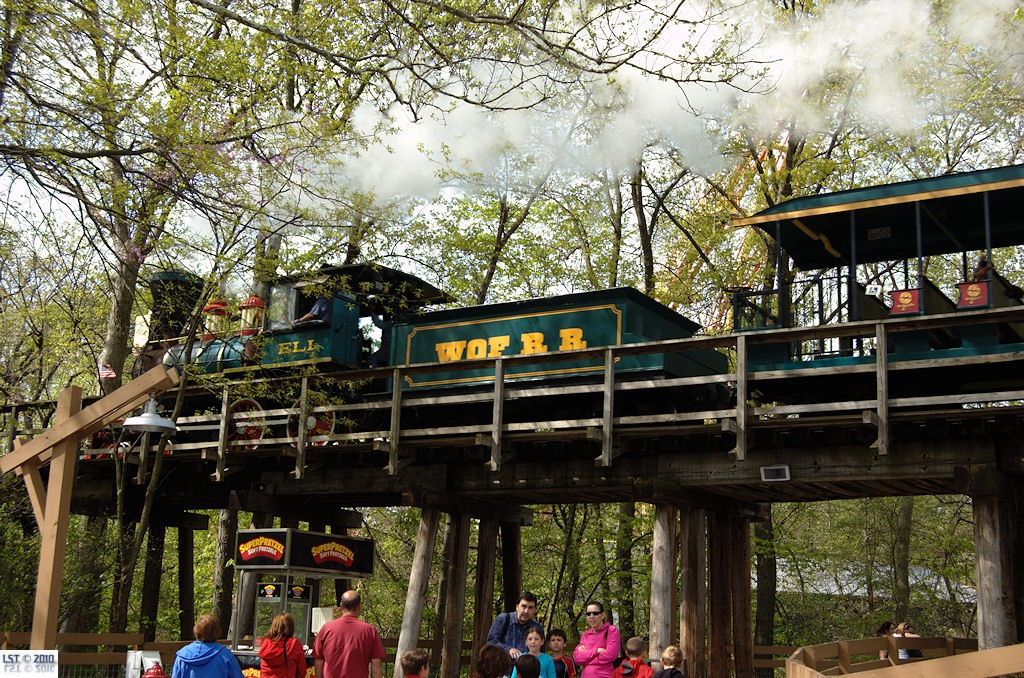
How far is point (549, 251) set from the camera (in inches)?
1001

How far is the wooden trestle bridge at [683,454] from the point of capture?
421 inches

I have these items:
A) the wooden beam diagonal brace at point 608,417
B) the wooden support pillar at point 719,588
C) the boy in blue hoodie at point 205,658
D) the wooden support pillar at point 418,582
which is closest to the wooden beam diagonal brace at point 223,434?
the wooden support pillar at point 418,582

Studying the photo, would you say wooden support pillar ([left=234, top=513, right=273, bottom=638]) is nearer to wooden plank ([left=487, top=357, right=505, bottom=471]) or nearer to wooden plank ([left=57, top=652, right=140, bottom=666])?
wooden plank ([left=57, top=652, right=140, bottom=666])

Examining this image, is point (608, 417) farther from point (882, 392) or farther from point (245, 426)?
point (245, 426)

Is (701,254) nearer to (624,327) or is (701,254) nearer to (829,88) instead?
(829,88)

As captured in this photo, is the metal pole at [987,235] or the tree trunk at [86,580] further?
the tree trunk at [86,580]

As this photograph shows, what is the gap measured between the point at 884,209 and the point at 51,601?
34.5ft

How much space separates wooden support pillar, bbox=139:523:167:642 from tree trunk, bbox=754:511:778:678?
12092mm

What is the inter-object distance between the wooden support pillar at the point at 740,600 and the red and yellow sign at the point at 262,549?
6575 mm

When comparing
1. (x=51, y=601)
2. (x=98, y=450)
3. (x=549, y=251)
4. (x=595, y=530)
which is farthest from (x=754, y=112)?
(x=51, y=601)

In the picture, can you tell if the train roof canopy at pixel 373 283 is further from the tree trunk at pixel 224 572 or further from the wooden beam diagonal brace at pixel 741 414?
the wooden beam diagonal brace at pixel 741 414

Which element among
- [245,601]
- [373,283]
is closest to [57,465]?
[245,601]

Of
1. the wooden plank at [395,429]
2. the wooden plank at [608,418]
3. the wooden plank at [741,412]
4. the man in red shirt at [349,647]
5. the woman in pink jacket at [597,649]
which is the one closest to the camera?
the man in red shirt at [349,647]

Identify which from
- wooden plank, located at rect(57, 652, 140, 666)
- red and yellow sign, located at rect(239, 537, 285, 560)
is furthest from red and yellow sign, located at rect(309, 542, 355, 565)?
wooden plank, located at rect(57, 652, 140, 666)
